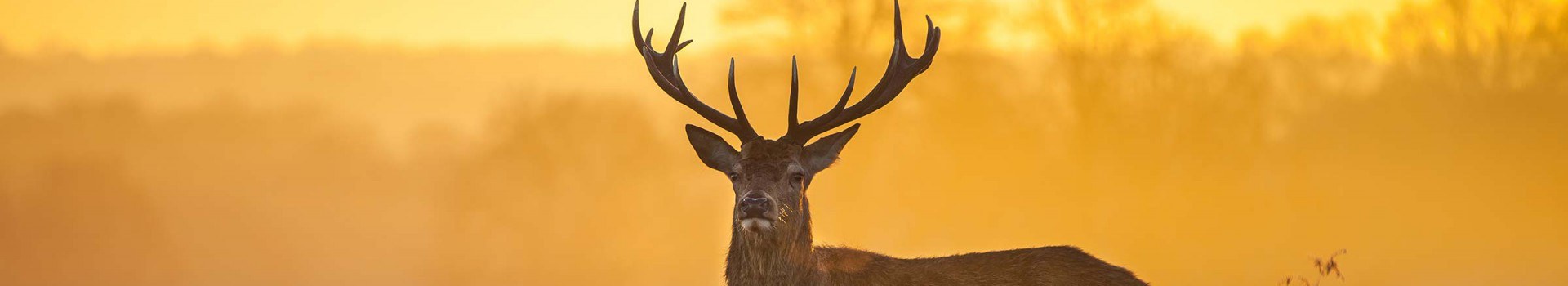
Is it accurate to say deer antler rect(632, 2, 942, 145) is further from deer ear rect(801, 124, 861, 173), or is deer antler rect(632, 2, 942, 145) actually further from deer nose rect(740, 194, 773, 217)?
deer nose rect(740, 194, 773, 217)

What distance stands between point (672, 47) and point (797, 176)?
6.67ft

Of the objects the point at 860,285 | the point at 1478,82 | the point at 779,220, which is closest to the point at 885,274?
the point at 860,285

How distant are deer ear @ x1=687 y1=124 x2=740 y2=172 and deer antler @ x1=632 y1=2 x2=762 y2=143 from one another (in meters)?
0.18

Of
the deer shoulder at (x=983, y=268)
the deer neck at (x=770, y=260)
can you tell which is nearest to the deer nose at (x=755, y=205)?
the deer neck at (x=770, y=260)

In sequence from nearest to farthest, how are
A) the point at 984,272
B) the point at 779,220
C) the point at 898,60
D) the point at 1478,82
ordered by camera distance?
the point at 779,220
the point at 984,272
the point at 898,60
the point at 1478,82

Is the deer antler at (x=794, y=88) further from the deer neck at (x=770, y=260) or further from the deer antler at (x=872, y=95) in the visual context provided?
the deer neck at (x=770, y=260)

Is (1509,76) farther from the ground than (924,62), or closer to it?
farther from the ground

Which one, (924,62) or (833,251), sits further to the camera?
(924,62)

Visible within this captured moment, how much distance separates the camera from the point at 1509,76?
21.0 metres

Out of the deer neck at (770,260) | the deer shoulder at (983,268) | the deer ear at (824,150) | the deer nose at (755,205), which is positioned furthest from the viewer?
the deer ear at (824,150)

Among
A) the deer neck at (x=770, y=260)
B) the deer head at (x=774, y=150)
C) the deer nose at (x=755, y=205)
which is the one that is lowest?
the deer neck at (x=770, y=260)

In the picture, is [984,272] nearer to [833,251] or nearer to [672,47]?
[833,251]

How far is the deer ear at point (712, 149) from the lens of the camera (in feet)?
30.6

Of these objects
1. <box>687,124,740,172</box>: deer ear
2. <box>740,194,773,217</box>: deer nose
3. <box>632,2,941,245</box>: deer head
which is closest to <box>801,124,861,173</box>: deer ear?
<box>632,2,941,245</box>: deer head
